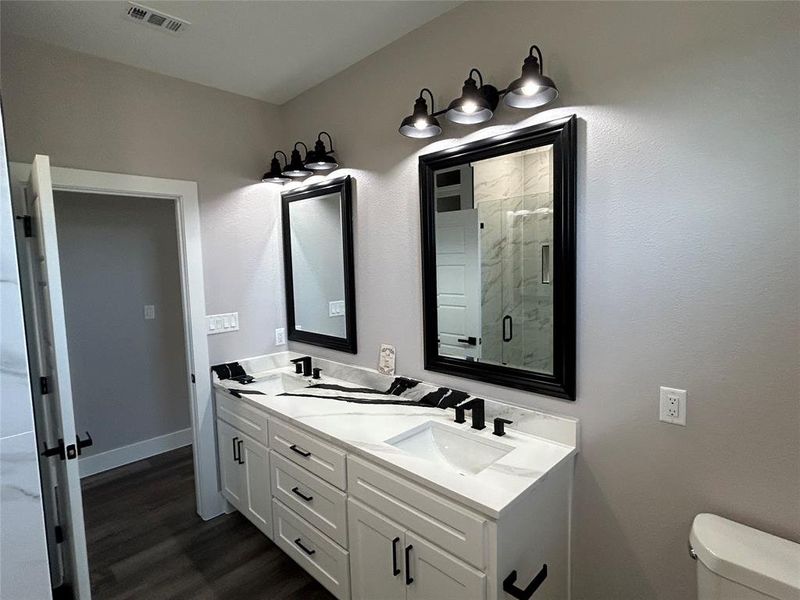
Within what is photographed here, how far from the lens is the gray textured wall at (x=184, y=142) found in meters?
2.08

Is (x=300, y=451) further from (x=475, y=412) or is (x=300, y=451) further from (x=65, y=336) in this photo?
(x=65, y=336)

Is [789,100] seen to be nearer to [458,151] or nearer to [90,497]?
[458,151]

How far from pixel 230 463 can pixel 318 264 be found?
4.47ft

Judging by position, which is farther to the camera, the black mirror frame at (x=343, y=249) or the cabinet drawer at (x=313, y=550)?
the black mirror frame at (x=343, y=249)

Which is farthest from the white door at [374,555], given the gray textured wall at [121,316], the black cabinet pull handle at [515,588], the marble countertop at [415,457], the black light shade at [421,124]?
the gray textured wall at [121,316]

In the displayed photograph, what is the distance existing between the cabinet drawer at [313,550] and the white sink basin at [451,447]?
1.78 ft

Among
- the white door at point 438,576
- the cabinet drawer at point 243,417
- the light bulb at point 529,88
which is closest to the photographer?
the white door at point 438,576

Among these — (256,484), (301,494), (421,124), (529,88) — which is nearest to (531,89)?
(529,88)

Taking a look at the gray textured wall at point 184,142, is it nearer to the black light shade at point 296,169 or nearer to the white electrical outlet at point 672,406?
the black light shade at point 296,169

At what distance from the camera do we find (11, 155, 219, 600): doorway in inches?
62.7

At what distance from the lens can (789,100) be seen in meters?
1.18

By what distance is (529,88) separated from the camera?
59.3 inches

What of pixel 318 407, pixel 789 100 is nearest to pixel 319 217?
pixel 318 407

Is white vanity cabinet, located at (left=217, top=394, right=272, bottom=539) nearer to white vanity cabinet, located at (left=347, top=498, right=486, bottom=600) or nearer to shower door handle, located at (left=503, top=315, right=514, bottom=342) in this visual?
white vanity cabinet, located at (left=347, top=498, right=486, bottom=600)
